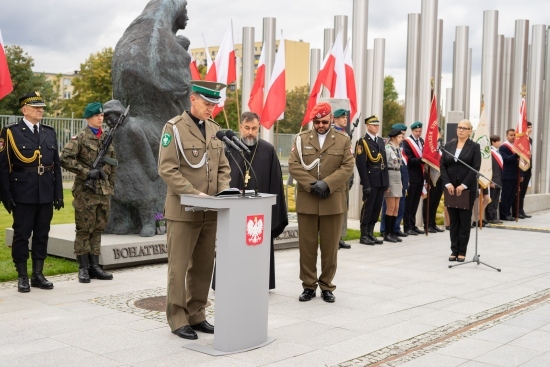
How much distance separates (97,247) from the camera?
27.0 ft

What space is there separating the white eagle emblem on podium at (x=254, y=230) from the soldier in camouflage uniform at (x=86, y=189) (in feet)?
10.1

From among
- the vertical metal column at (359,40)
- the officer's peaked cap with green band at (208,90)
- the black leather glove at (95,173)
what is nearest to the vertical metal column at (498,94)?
the vertical metal column at (359,40)

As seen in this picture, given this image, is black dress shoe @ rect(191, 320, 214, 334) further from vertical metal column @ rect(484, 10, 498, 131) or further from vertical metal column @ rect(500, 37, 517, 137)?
vertical metal column @ rect(500, 37, 517, 137)

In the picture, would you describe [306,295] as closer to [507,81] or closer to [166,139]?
[166,139]

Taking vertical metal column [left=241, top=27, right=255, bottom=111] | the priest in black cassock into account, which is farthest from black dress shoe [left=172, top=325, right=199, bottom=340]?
vertical metal column [left=241, top=27, right=255, bottom=111]

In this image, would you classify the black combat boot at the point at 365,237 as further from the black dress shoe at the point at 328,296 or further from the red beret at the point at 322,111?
the red beret at the point at 322,111

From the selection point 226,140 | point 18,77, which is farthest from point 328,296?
point 18,77

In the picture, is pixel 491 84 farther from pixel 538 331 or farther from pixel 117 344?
pixel 117 344

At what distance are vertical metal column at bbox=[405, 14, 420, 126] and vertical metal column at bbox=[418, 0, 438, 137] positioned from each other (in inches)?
4.7

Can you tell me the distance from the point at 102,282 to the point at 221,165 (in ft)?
9.41

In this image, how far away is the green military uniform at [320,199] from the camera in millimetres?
7316

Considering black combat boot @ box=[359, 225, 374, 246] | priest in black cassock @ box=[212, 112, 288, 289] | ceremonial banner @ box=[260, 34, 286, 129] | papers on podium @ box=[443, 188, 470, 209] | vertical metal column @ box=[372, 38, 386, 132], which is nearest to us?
priest in black cassock @ box=[212, 112, 288, 289]

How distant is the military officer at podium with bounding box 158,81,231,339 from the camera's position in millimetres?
5641

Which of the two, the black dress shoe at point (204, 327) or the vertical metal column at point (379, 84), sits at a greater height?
the vertical metal column at point (379, 84)
